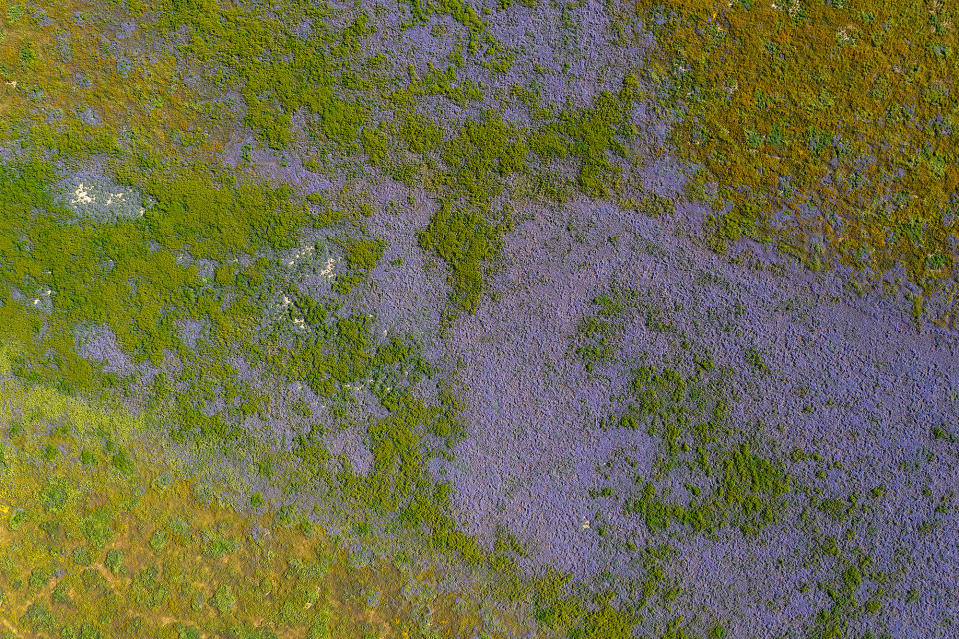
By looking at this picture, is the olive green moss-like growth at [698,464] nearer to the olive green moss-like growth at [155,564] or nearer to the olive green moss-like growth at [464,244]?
the olive green moss-like growth at [464,244]

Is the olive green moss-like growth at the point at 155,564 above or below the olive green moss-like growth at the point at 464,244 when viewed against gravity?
below

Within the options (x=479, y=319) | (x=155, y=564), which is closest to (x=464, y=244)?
(x=479, y=319)

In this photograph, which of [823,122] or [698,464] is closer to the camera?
[698,464]

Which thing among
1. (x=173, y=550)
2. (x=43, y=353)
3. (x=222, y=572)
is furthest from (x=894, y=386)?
(x=43, y=353)

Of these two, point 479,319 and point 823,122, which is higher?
point 823,122

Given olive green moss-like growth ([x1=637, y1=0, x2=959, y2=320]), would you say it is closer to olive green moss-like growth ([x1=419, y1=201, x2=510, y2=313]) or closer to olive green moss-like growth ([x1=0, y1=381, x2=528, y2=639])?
olive green moss-like growth ([x1=419, y1=201, x2=510, y2=313])

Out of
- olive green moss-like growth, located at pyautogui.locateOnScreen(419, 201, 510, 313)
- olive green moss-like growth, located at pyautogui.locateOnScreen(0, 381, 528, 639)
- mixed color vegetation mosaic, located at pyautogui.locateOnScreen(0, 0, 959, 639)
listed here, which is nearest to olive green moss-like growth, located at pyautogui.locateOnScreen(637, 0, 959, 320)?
mixed color vegetation mosaic, located at pyautogui.locateOnScreen(0, 0, 959, 639)

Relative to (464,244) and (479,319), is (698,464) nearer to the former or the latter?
(479,319)

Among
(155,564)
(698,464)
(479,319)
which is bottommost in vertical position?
(155,564)

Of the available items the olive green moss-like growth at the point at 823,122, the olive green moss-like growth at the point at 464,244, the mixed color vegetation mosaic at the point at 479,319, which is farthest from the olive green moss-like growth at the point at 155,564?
the olive green moss-like growth at the point at 823,122
